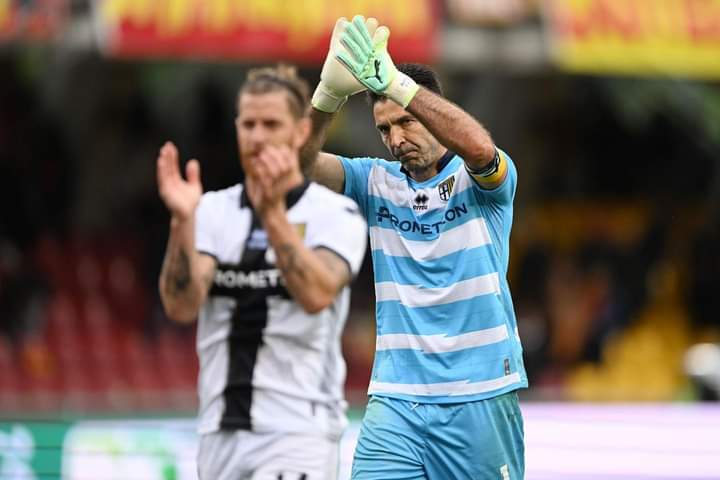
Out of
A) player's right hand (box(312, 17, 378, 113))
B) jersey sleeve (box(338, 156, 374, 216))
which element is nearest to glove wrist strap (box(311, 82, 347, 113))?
player's right hand (box(312, 17, 378, 113))

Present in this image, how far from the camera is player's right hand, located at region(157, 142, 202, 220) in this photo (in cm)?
516

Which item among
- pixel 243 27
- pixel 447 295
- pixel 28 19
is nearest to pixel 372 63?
pixel 447 295

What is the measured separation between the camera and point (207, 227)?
5.84 metres

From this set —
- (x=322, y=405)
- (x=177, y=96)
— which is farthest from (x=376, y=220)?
(x=177, y=96)

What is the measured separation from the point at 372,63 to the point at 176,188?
2.99 feet

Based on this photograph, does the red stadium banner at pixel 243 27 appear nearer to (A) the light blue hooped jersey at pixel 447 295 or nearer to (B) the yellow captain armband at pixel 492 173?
(A) the light blue hooped jersey at pixel 447 295

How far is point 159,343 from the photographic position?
15.8m

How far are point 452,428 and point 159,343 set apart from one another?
10.2 metres

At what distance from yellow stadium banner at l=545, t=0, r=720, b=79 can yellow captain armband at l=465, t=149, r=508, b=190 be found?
9.80 m

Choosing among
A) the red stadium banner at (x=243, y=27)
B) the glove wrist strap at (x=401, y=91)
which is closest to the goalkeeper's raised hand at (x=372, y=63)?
the glove wrist strap at (x=401, y=91)

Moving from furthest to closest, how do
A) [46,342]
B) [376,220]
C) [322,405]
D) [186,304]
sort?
[46,342] < [376,220] < [322,405] < [186,304]

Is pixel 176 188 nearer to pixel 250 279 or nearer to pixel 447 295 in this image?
pixel 250 279

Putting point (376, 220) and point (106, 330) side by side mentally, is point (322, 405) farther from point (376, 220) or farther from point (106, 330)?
point (106, 330)

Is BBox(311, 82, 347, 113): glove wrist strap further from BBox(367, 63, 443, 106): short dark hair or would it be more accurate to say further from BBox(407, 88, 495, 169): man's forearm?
BBox(407, 88, 495, 169): man's forearm
